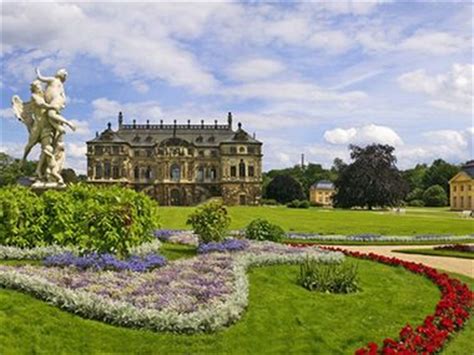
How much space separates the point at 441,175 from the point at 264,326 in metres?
88.9

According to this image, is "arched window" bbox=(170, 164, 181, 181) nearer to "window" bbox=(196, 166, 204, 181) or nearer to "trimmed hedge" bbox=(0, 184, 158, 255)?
"window" bbox=(196, 166, 204, 181)

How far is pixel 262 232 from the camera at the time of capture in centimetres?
1895

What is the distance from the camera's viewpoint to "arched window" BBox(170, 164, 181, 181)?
82000 mm

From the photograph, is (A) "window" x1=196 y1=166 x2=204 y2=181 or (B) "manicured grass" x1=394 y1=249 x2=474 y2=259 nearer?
(B) "manicured grass" x1=394 y1=249 x2=474 y2=259

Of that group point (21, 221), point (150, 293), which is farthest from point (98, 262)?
point (21, 221)

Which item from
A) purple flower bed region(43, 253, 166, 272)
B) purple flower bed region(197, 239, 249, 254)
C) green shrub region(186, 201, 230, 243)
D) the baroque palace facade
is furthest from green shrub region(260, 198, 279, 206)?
purple flower bed region(43, 253, 166, 272)

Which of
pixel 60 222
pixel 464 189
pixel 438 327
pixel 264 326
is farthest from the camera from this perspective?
pixel 464 189

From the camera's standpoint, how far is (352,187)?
2554 inches

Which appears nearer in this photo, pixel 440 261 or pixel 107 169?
pixel 440 261

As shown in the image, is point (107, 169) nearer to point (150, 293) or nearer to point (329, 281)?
point (329, 281)

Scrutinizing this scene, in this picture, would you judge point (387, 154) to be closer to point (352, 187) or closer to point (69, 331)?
point (352, 187)

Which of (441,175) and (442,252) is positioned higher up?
(441,175)

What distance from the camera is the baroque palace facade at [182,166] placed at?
80.6 metres

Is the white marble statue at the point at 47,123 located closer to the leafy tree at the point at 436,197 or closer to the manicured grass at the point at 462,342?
the manicured grass at the point at 462,342
